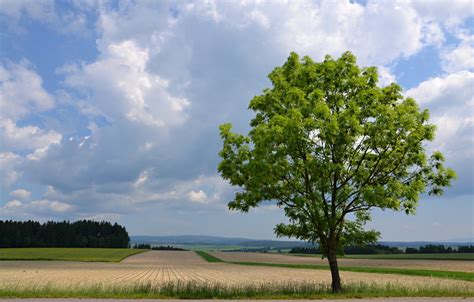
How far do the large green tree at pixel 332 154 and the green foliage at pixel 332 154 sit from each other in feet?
0.18

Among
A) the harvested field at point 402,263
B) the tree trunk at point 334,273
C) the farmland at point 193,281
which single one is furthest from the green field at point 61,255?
the tree trunk at point 334,273

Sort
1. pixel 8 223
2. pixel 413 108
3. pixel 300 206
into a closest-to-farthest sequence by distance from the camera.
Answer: pixel 300 206
pixel 413 108
pixel 8 223

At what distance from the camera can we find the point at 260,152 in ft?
75.3

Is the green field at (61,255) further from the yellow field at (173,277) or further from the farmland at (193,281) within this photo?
the farmland at (193,281)

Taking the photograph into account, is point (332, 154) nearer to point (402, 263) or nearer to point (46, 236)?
point (402, 263)

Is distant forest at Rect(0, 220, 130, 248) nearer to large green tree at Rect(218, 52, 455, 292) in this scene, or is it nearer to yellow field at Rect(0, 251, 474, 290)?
yellow field at Rect(0, 251, 474, 290)

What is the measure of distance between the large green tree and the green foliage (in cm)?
5

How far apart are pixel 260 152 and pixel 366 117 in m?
6.11

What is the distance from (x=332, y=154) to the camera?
23516 millimetres

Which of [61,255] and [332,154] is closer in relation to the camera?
[332,154]

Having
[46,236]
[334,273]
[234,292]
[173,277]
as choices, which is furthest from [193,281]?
[46,236]

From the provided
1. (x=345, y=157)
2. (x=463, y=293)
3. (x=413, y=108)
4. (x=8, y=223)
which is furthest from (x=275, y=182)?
(x=8, y=223)

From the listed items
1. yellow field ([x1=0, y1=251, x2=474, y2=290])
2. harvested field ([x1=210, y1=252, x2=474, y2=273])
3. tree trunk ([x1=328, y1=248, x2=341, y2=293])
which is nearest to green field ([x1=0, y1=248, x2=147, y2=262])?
harvested field ([x1=210, y1=252, x2=474, y2=273])

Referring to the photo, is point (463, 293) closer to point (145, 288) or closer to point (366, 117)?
point (366, 117)
